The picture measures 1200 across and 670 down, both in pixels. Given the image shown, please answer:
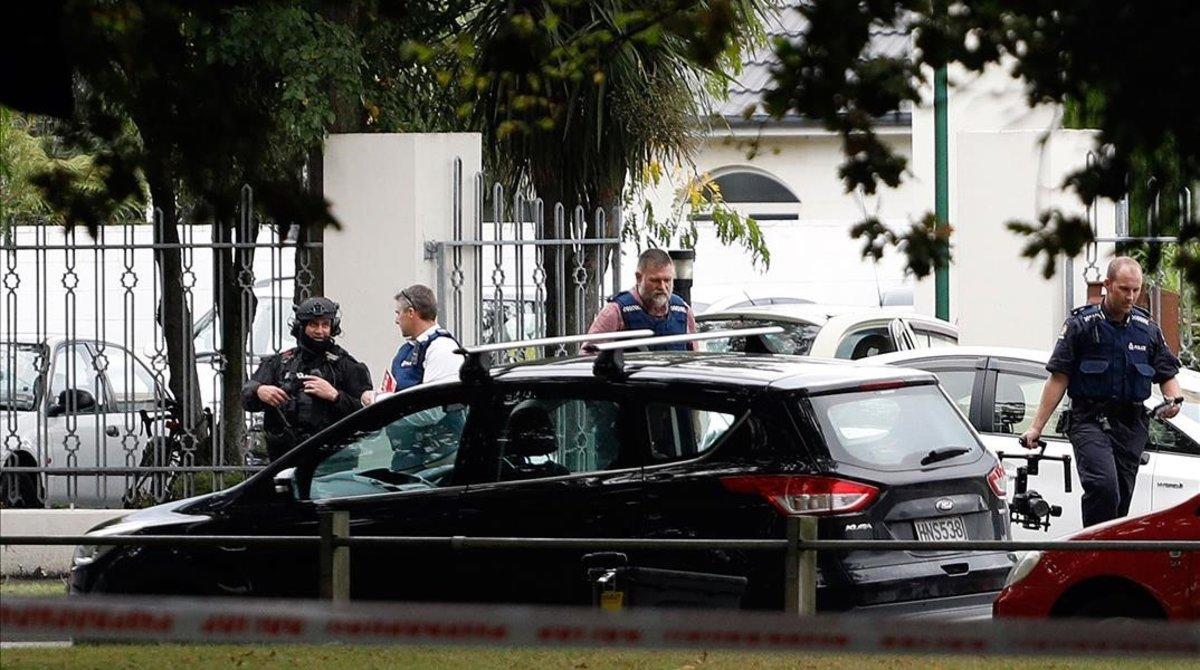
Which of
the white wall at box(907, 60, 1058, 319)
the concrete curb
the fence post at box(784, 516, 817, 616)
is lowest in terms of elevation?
the concrete curb

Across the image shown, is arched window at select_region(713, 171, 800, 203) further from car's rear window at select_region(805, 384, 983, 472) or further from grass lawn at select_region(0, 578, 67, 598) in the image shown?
grass lawn at select_region(0, 578, 67, 598)

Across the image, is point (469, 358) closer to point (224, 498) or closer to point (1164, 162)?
point (224, 498)

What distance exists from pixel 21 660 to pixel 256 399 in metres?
3.74

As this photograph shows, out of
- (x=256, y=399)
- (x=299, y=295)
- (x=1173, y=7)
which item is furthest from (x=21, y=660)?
(x=299, y=295)

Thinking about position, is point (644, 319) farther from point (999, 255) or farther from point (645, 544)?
point (645, 544)

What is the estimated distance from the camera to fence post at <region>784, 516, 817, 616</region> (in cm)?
766

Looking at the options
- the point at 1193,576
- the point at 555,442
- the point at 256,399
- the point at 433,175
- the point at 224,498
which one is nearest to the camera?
the point at 1193,576

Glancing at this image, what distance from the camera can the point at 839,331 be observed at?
15.8m

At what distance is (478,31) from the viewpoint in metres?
14.7

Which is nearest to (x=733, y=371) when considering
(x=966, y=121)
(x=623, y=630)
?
(x=623, y=630)

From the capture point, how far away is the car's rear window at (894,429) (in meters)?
8.46

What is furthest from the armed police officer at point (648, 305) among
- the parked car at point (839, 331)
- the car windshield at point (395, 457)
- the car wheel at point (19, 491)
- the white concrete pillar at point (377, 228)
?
the car wheel at point (19, 491)

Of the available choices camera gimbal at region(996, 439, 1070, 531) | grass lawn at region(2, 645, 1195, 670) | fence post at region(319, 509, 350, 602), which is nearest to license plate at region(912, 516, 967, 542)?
grass lawn at region(2, 645, 1195, 670)

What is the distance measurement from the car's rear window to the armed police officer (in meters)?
2.53
